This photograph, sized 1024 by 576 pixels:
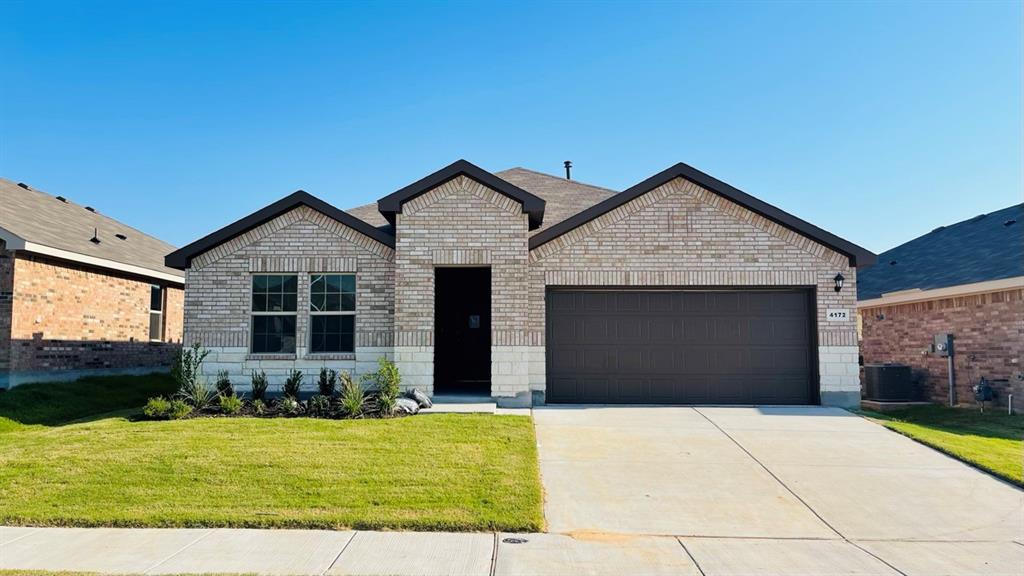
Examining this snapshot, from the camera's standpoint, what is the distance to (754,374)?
12758 mm

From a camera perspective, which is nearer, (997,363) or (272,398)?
(272,398)

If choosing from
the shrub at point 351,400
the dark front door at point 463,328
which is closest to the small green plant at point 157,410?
the shrub at point 351,400

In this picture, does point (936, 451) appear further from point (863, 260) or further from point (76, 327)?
point (76, 327)

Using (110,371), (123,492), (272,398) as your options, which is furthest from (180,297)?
(123,492)

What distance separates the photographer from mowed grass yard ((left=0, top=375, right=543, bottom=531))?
254 inches

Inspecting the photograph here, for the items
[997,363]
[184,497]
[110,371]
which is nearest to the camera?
[184,497]

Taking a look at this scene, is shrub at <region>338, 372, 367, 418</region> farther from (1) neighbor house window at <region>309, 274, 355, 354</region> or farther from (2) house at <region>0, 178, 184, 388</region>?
(2) house at <region>0, 178, 184, 388</region>

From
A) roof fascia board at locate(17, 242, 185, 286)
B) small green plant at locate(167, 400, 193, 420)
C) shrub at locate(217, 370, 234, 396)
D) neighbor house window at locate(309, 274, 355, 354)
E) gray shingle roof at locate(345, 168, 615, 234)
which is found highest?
gray shingle roof at locate(345, 168, 615, 234)

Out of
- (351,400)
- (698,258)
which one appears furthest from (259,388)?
(698,258)

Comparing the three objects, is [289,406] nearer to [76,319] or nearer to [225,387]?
[225,387]

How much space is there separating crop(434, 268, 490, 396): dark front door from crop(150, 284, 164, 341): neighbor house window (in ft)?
28.5

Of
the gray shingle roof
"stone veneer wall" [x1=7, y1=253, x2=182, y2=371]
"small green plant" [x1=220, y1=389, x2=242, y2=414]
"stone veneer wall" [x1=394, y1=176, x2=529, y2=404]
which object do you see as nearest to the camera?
"small green plant" [x1=220, y1=389, x2=242, y2=414]

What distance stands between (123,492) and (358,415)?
4.03m

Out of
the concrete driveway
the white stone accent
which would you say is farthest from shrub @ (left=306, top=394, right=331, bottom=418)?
the white stone accent
